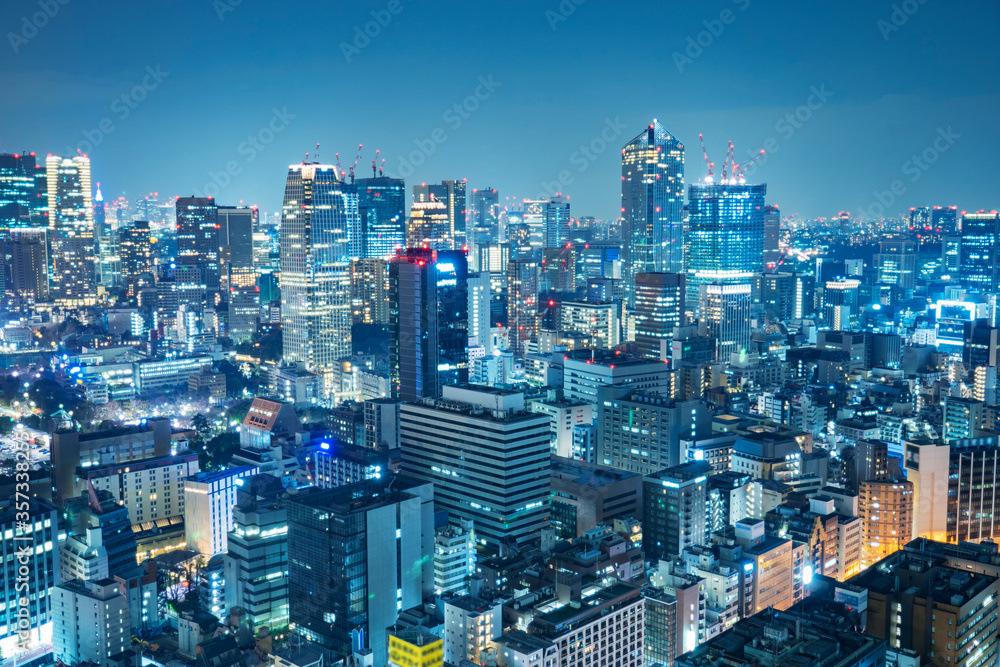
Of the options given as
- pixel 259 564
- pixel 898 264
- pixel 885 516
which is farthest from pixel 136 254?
pixel 885 516

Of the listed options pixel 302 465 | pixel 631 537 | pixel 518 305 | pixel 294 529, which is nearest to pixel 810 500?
pixel 631 537

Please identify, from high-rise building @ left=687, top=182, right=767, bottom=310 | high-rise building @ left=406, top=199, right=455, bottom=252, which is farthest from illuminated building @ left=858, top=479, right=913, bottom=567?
high-rise building @ left=406, top=199, right=455, bottom=252

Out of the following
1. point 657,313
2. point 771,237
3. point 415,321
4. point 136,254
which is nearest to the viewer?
point 415,321

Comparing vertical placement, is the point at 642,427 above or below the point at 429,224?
below

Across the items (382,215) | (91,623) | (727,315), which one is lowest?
(91,623)

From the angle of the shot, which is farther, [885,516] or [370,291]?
[370,291]

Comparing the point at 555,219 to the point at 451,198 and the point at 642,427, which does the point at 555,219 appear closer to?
the point at 451,198

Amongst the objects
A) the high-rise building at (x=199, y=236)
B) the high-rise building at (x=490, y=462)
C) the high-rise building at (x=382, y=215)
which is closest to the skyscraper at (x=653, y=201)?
the high-rise building at (x=382, y=215)
